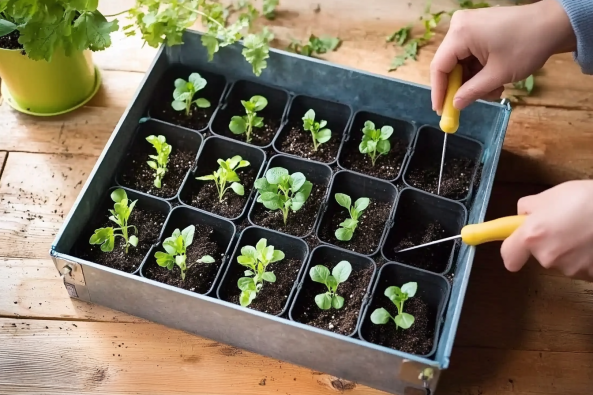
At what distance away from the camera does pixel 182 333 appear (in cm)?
107

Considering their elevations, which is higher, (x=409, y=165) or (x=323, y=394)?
(x=409, y=165)

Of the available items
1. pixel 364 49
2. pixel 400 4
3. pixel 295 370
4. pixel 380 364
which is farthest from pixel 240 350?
pixel 400 4

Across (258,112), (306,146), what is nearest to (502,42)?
(306,146)

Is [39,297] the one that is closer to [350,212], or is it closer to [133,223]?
[133,223]

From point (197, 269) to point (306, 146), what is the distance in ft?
1.05

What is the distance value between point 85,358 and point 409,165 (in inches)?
25.0

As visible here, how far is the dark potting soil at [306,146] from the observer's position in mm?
1242

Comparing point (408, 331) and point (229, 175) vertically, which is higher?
point (229, 175)

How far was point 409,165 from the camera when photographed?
4.03 ft

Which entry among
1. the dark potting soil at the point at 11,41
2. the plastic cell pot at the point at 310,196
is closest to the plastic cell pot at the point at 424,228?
the plastic cell pot at the point at 310,196

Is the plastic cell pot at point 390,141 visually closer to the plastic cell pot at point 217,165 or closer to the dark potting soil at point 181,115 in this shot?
the plastic cell pot at point 217,165

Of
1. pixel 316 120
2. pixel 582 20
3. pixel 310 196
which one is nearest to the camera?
pixel 582 20

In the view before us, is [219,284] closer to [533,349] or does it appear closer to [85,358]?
[85,358]

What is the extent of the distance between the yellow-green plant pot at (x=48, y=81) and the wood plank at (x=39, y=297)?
0.33 meters
